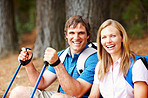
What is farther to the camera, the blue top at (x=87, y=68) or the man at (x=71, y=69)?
the blue top at (x=87, y=68)

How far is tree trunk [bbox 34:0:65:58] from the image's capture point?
221 inches

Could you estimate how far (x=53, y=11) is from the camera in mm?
5633

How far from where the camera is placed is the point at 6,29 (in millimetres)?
7090

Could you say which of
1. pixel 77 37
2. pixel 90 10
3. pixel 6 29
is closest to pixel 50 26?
pixel 90 10

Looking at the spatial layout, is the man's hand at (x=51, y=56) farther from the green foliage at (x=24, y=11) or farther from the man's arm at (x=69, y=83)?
the green foliage at (x=24, y=11)

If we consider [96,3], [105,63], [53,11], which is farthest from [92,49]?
[53,11]

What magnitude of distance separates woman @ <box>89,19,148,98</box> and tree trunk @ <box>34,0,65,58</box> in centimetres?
357

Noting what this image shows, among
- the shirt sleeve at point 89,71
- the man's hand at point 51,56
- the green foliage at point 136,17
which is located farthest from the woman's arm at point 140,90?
the green foliage at point 136,17

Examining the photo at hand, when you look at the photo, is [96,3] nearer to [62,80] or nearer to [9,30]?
[62,80]

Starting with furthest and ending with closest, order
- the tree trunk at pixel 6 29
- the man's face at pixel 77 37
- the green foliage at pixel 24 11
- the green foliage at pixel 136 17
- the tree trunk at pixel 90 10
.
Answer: the green foliage at pixel 24 11, the green foliage at pixel 136 17, the tree trunk at pixel 6 29, the tree trunk at pixel 90 10, the man's face at pixel 77 37

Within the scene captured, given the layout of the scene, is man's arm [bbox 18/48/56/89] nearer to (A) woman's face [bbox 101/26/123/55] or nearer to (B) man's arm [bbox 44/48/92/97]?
(B) man's arm [bbox 44/48/92/97]

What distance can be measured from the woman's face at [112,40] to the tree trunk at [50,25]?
12.1 ft

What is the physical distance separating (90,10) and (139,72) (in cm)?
227

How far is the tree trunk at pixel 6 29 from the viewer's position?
23.0ft
